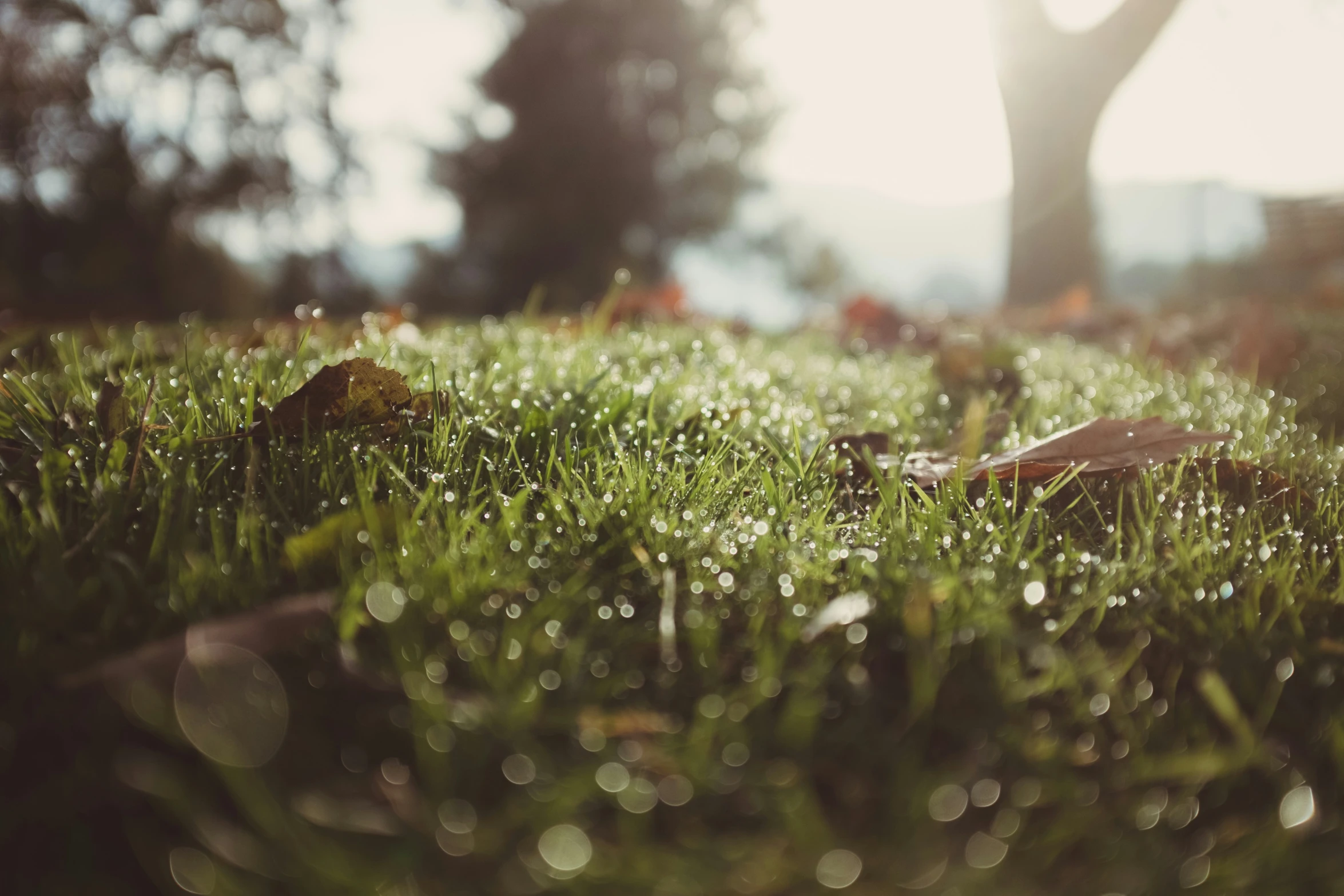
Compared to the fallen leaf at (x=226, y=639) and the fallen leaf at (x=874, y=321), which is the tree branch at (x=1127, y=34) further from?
the fallen leaf at (x=226, y=639)

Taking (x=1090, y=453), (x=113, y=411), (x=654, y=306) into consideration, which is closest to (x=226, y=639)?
(x=113, y=411)

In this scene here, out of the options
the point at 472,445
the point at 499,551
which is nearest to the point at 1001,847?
the point at 499,551

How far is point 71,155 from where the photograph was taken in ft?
32.7

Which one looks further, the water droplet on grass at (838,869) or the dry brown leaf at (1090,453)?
the dry brown leaf at (1090,453)

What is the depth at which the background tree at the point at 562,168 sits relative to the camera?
13.1m

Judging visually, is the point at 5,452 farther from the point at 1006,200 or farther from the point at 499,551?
the point at 1006,200

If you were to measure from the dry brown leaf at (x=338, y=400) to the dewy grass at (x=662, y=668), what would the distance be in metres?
0.06

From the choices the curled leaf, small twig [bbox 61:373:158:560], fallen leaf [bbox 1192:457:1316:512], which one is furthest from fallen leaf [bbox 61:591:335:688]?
fallen leaf [bbox 1192:457:1316:512]

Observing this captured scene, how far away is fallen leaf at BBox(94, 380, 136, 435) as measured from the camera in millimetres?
1601

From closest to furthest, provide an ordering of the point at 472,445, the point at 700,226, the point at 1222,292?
the point at 472,445 → the point at 1222,292 → the point at 700,226

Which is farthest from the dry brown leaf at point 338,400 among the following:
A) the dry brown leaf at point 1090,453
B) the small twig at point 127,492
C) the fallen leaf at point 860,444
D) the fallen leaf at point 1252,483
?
the fallen leaf at point 1252,483

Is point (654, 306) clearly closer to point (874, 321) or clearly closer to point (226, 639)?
point (874, 321)

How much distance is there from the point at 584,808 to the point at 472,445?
1.00 meters

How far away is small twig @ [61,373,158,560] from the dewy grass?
0.04ft
